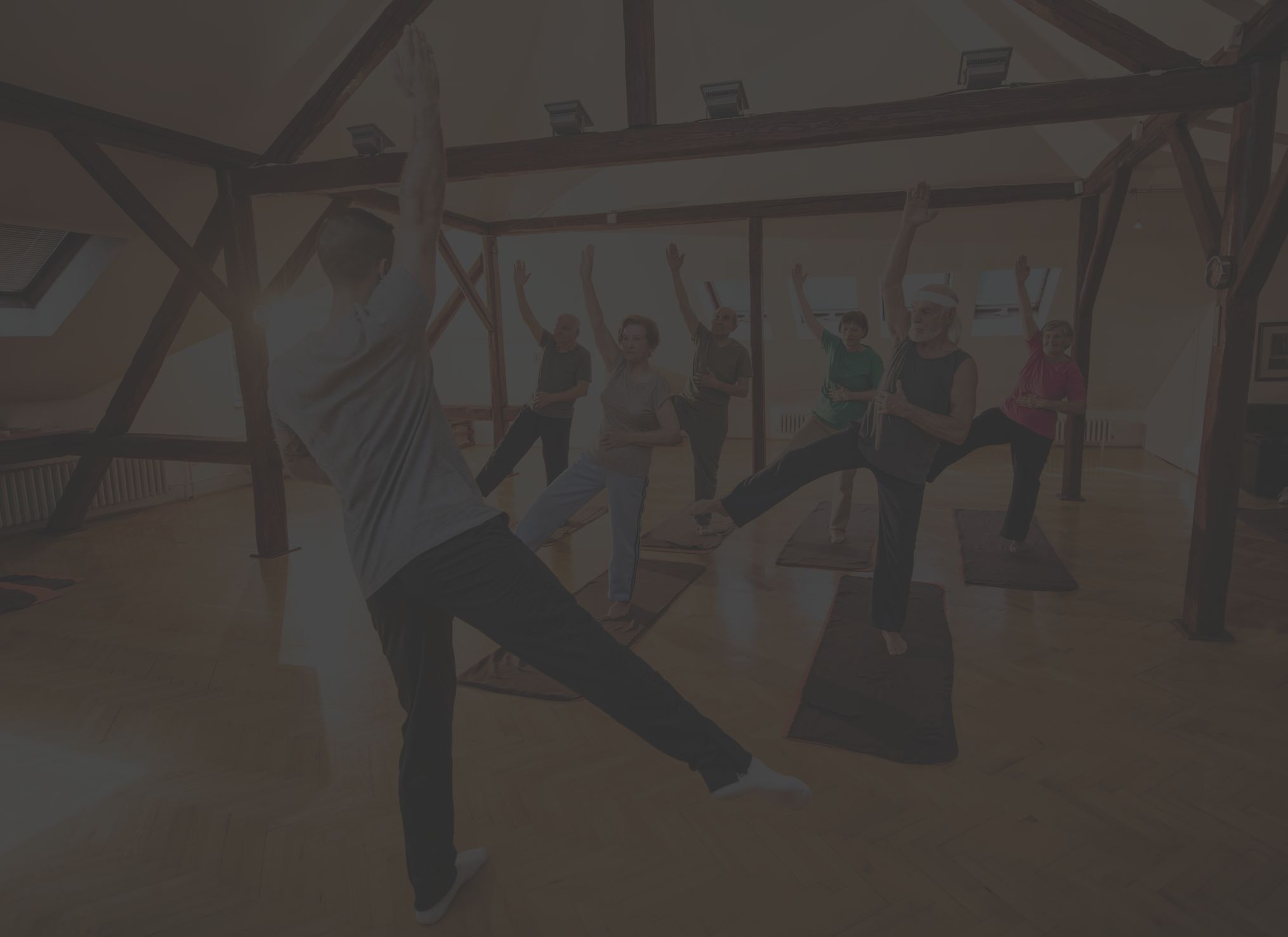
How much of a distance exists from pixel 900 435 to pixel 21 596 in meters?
5.02

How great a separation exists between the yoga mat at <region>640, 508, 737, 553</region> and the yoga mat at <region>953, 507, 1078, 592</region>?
5.32 feet

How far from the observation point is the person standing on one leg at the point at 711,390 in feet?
17.6

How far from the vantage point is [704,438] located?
214 inches

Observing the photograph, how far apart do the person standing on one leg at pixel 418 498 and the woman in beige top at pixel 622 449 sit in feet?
5.88

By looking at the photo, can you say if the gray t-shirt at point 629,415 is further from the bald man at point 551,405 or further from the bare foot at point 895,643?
the bald man at point 551,405

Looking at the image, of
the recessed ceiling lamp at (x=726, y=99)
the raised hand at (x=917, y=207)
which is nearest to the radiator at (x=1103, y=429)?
the recessed ceiling lamp at (x=726, y=99)

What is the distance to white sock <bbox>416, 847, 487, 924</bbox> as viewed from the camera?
1.94 meters

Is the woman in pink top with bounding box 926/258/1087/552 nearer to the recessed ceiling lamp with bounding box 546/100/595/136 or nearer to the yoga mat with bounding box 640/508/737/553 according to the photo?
the yoga mat with bounding box 640/508/737/553

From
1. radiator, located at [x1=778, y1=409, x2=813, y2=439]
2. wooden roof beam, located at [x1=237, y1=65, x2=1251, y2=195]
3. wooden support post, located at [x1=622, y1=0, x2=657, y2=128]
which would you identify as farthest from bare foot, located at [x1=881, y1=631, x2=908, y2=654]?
radiator, located at [x1=778, y1=409, x2=813, y2=439]

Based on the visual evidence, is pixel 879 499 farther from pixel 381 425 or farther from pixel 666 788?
pixel 381 425

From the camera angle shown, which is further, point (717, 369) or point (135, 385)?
point (135, 385)

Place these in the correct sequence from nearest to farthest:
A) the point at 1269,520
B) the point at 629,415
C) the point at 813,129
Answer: the point at 629,415 → the point at 813,129 → the point at 1269,520

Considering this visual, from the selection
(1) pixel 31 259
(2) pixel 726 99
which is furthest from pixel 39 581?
(2) pixel 726 99

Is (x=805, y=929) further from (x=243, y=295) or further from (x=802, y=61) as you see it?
(x=802, y=61)
